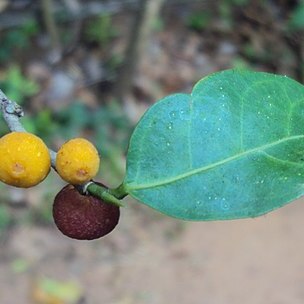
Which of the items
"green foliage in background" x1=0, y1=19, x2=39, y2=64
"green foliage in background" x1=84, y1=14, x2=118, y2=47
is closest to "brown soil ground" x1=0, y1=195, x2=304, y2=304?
"green foliage in background" x1=0, y1=19, x2=39, y2=64

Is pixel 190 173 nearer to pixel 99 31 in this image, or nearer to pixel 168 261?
pixel 168 261

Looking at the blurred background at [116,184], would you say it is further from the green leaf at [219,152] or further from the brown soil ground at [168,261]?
the green leaf at [219,152]

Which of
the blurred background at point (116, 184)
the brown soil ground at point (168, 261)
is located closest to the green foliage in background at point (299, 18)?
the blurred background at point (116, 184)

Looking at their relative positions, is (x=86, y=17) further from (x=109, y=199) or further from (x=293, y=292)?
(x=109, y=199)

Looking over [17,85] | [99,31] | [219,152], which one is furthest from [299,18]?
[219,152]

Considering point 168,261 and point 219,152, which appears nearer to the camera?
point 219,152
